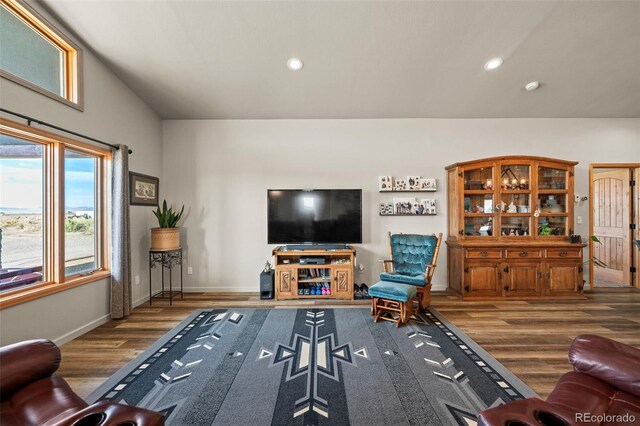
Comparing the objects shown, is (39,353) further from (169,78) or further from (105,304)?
(169,78)

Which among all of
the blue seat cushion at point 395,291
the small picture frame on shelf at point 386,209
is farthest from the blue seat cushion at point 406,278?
the small picture frame on shelf at point 386,209

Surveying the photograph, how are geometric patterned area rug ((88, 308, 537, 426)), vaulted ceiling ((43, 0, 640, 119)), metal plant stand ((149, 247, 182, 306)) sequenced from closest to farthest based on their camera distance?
geometric patterned area rug ((88, 308, 537, 426))
vaulted ceiling ((43, 0, 640, 119))
metal plant stand ((149, 247, 182, 306))

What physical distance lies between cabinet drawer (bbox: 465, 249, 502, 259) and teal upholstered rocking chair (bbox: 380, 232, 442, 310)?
650 mm

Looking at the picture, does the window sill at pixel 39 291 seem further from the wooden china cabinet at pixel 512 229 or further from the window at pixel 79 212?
the wooden china cabinet at pixel 512 229

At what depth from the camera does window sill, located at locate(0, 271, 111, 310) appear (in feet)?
6.77

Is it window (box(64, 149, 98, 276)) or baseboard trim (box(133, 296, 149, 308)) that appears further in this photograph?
baseboard trim (box(133, 296, 149, 308))

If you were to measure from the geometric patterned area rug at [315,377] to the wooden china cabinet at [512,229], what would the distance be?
4.56 feet

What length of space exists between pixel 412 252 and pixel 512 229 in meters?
1.76

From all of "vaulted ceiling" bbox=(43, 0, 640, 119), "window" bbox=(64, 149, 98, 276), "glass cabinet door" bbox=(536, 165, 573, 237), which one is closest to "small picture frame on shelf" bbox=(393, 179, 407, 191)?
"vaulted ceiling" bbox=(43, 0, 640, 119)

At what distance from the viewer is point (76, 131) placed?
8.63 ft

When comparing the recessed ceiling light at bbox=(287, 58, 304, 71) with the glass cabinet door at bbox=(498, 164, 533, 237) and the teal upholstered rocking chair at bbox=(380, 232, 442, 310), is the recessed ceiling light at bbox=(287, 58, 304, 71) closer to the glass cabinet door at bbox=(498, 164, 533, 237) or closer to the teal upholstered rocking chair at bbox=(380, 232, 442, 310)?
the teal upholstered rocking chair at bbox=(380, 232, 442, 310)

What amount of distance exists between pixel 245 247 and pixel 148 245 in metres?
1.40

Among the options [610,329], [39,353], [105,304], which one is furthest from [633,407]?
[105,304]

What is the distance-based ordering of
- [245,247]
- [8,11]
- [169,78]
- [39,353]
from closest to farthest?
[39,353] < [8,11] < [169,78] < [245,247]
